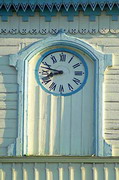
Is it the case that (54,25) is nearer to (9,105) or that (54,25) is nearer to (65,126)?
(9,105)

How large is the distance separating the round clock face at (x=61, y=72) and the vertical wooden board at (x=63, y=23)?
452 millimetres

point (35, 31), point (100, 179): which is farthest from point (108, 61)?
point (100, 179)

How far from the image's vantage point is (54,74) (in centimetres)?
1494

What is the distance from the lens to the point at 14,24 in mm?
15148

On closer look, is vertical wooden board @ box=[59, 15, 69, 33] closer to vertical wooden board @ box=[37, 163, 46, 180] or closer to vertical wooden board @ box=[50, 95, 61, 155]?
vertical wooden board @ box=[50, 95, 61, 155]

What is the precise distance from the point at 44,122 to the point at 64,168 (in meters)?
1.51

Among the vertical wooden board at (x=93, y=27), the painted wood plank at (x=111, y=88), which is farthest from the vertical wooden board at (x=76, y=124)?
the vertical wooden board at (x=93, y=27)

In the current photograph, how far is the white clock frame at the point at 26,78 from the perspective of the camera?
572 inches

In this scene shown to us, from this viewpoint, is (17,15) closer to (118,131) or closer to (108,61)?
(108,61)

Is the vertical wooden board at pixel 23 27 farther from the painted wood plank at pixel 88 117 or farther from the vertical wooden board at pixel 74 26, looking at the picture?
the painted wood plank at pixel 88 117

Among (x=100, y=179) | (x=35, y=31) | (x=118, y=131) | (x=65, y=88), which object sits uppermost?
(x=35, y=31)

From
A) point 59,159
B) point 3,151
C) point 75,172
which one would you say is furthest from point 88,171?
point 3,151

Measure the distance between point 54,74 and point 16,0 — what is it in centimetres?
181

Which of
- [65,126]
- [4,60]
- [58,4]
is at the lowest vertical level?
[65,126]
